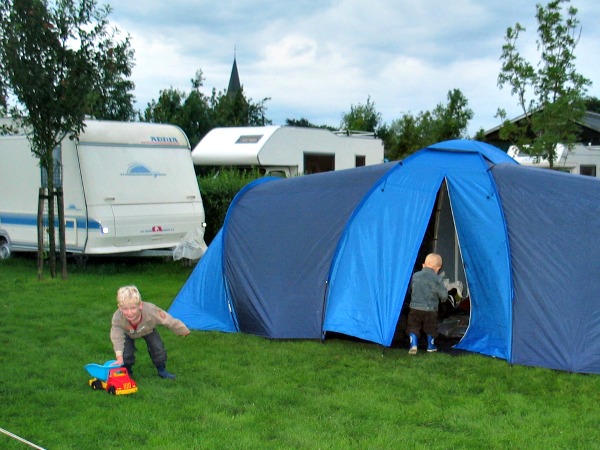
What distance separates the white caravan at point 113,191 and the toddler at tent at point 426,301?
5.93 metres

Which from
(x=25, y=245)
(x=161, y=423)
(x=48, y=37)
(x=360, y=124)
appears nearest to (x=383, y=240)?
(x=161, y=423)

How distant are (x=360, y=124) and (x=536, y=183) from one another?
29.2 meters

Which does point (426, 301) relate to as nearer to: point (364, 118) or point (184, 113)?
point (184, 113)

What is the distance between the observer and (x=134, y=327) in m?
6.30

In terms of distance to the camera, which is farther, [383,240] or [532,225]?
[383,240]

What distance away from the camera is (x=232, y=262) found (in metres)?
8.58

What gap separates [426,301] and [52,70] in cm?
675

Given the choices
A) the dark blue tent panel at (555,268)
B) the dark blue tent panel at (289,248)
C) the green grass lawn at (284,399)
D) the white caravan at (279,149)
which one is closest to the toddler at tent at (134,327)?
the green grass lawn at (284,399)

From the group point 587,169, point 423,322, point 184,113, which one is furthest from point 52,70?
point 587,169

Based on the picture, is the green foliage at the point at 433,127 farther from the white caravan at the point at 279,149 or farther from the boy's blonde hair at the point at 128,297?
the boy's blonde hair at the point at 128,297

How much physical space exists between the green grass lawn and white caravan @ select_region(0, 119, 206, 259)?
380 cm

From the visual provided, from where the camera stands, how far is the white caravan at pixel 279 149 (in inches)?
670

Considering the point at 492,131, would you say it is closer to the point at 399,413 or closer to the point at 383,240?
the point at 383,240

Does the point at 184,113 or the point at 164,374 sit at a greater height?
the point at 184,113
